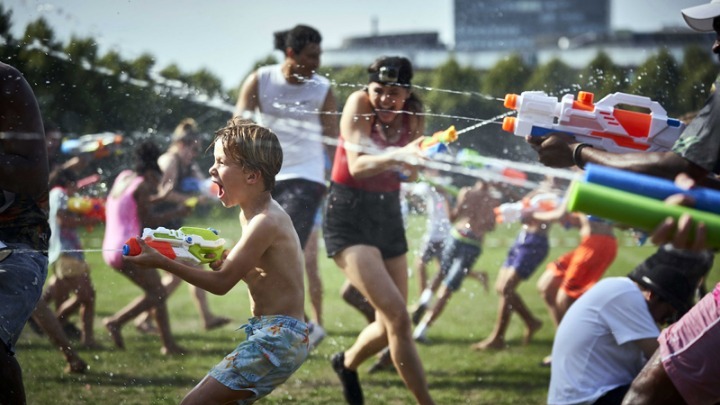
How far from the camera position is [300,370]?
5551 mm

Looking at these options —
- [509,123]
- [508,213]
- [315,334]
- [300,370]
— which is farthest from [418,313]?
[509,123]

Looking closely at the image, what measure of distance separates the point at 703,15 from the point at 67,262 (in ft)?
14.9

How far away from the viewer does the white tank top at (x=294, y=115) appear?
548cm

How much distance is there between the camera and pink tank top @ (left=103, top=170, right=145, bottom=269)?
627 cm

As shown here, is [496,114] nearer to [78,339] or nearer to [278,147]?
[278,147]

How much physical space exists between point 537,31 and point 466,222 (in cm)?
1398

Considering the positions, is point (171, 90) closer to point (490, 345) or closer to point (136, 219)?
point (136, 219)

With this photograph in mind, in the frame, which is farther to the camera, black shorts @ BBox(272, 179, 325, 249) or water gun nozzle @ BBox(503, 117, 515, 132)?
black shorts @ BBox(272, 179, 325, 249)

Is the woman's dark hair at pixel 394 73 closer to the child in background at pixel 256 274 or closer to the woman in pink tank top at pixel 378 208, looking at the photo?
the woman in pink tank top at pixel 378 208

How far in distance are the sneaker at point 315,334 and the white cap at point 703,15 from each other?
3.33 m

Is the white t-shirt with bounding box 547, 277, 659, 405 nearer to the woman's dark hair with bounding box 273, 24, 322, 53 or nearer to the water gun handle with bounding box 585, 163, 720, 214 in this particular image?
the water gun handle with bounding box 585, 163, 720, 214

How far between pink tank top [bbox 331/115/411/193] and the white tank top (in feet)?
1.50

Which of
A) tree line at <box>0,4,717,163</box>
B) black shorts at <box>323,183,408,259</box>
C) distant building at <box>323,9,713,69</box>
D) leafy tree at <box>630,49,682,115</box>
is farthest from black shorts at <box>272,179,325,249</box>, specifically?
leafy tree at <box>630,49,682,115</box>

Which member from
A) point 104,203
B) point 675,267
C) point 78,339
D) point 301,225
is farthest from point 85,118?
point 675,267
